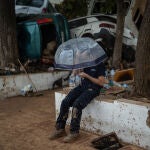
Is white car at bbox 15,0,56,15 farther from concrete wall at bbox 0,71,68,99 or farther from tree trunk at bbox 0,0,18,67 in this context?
concrete wall at bbox 0,71,68,99

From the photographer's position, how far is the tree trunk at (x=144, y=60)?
6.39 meters

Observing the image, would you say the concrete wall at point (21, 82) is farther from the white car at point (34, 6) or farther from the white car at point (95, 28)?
the white car at point (34, 6)

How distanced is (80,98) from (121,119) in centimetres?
73

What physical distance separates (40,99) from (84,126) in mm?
3218

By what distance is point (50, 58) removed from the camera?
41.0 ft

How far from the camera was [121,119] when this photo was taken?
6.30m

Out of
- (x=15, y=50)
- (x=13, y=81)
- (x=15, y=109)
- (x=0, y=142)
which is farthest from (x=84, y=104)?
(x=15, y=50)

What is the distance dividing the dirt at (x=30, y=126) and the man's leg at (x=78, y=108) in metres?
0.13

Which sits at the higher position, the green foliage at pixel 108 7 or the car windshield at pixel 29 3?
the car windshield at pixel 29 3

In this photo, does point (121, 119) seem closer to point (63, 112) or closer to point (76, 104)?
point (76, 104)

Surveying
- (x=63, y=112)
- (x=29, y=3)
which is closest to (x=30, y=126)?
(x=63, y=112)

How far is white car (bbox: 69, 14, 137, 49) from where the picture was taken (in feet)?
44.9

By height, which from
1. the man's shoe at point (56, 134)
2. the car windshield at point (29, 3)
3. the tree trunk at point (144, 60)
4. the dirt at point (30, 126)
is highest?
the car windshield at point (29, 3)

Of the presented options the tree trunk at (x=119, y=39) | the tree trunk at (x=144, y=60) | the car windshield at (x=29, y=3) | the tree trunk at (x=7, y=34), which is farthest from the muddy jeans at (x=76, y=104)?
the car windshield at (x=29, y=3)
